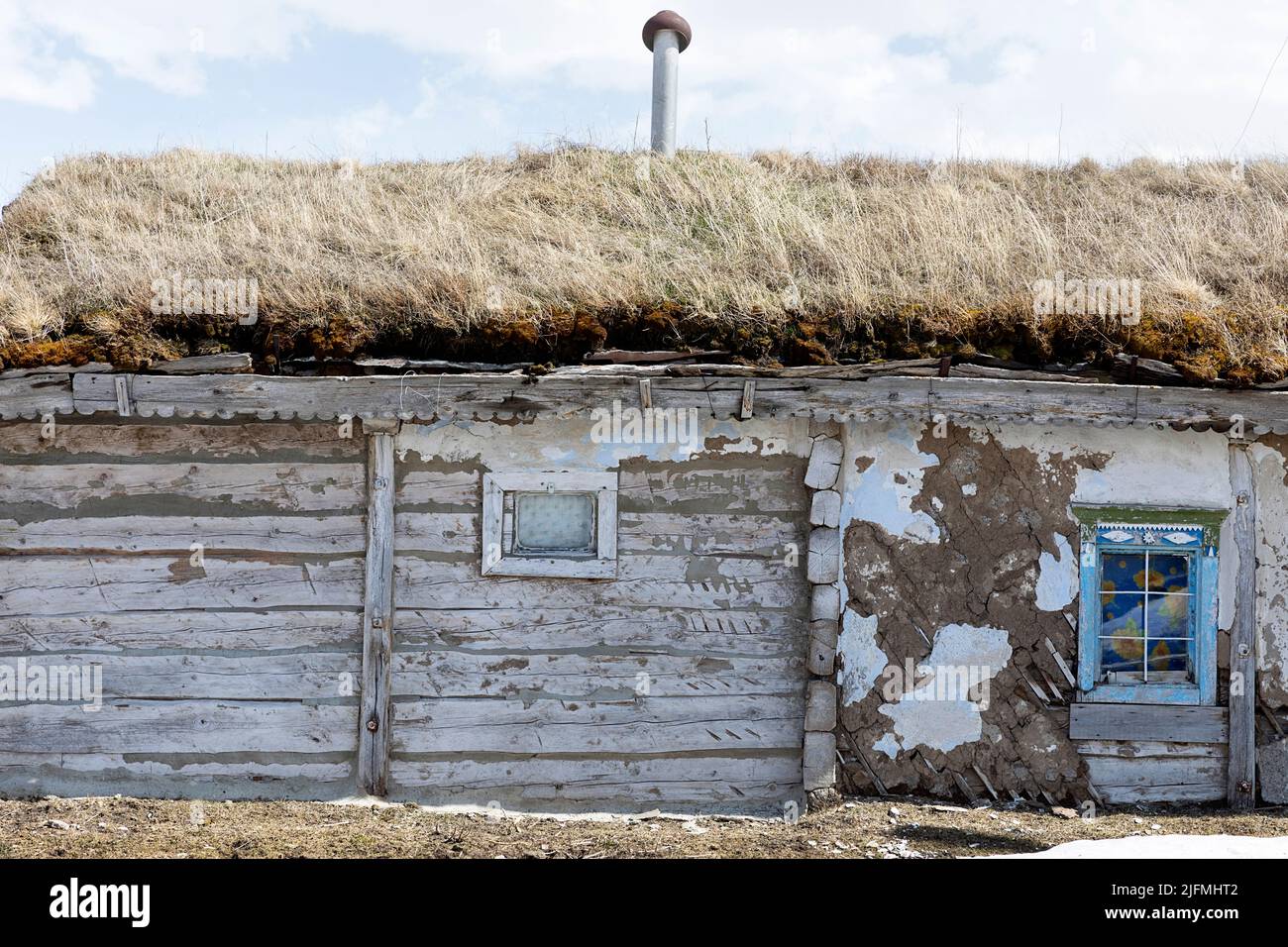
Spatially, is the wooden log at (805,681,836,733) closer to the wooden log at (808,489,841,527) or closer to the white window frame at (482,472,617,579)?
the wooden log at (808,489,841,527)

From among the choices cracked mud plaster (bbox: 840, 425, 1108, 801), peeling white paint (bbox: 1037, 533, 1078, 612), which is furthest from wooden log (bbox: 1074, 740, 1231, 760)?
peeling white paint (bbox: 1037, 533, 1078, 612)

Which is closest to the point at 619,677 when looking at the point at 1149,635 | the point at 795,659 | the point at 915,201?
the point at 795,659

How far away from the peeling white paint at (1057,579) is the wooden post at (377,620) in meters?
4.22

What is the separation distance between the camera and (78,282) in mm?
7699

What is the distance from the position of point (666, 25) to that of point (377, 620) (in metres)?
9.43

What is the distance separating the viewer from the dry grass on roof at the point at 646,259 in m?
7.16

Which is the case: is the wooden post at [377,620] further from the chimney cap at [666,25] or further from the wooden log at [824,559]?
the chimney cap at [666,25]

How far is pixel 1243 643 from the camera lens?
6.82 m

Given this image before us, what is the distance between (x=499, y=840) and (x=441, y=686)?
54.0 inches

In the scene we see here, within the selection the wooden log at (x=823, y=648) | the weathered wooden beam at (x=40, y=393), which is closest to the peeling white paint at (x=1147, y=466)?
the wooden log at (x=823, y=648)

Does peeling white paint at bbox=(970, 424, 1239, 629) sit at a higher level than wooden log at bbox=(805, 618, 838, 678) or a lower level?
higher

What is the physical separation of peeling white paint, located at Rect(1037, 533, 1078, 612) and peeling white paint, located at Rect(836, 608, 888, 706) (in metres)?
1.12

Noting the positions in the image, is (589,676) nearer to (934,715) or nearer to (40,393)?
→ (934,715)

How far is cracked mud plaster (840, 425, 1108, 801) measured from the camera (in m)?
6.73
